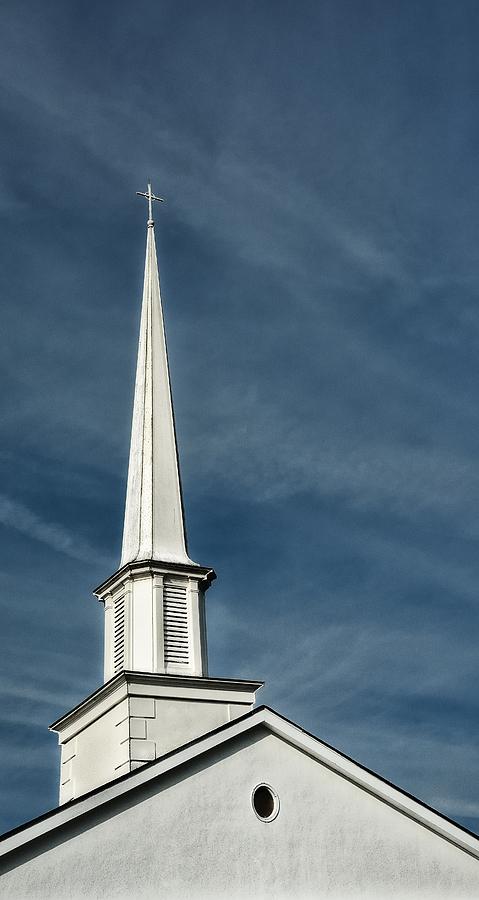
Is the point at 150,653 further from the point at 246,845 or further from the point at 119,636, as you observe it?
the point at 246,845

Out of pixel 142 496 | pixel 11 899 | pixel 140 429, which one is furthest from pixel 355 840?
pixel 140 429

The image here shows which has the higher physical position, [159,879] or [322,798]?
[322,798]

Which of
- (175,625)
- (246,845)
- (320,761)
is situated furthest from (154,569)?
(246,845)

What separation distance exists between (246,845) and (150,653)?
5274mm

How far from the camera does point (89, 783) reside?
23250mm

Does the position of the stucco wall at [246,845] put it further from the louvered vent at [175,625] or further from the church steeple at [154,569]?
the church steeple at [154,569]

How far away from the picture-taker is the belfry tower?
2242 cm

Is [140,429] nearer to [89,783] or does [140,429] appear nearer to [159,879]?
[89,783]

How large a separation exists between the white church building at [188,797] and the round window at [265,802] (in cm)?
2

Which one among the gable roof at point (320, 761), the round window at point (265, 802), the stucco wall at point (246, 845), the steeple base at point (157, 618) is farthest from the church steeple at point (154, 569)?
the round window at point (265, 802)

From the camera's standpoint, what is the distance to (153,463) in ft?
88.9

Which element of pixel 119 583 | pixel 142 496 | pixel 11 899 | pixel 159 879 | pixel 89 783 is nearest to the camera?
pixel 11 899

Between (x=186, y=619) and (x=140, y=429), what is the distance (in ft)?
19.0

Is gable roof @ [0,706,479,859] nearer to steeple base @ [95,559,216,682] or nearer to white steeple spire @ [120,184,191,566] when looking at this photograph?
steeple base @ [95,559,216,682]
